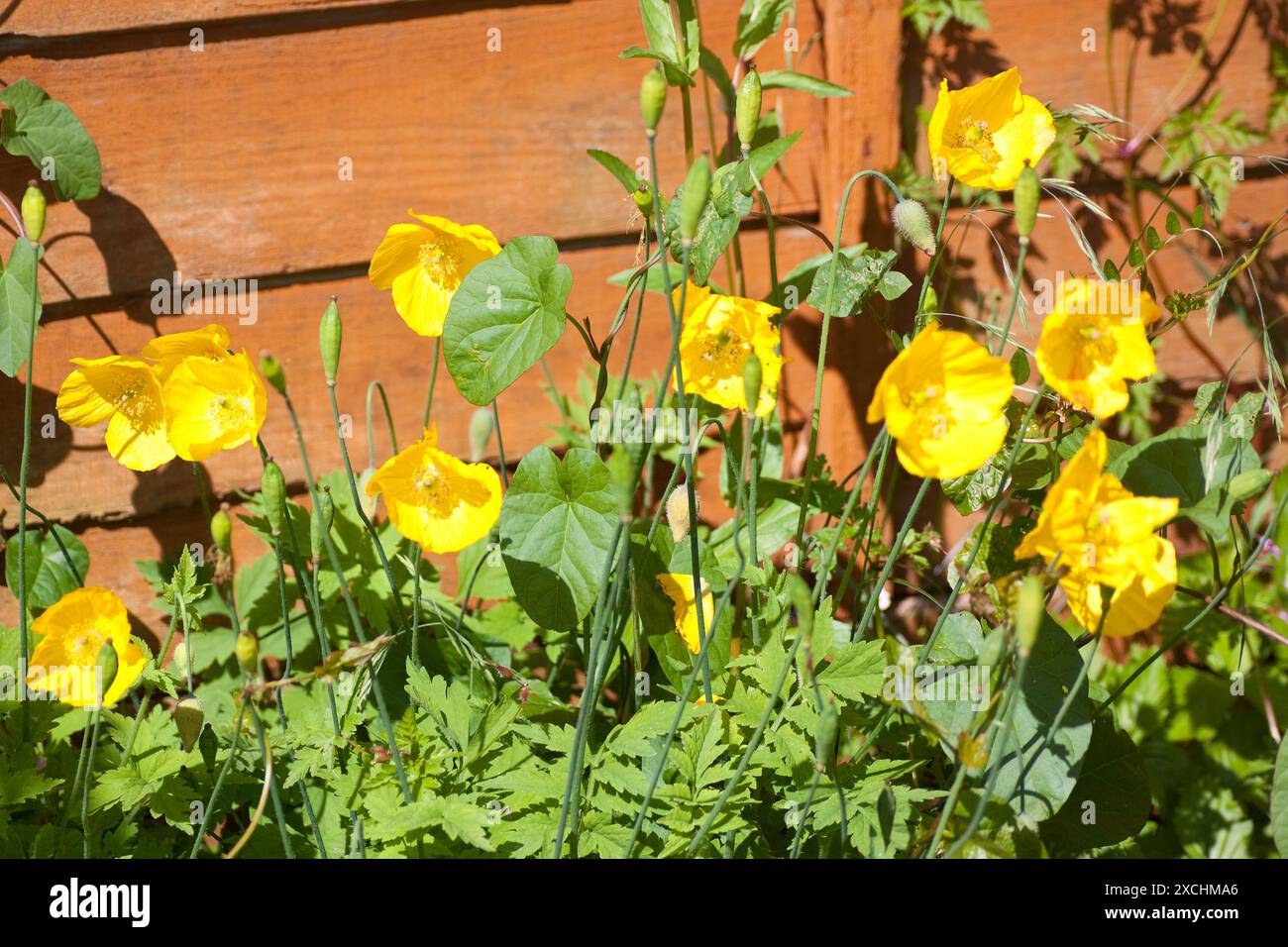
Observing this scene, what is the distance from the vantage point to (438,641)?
146 centimetres

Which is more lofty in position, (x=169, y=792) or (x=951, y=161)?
(x=951, y=161)

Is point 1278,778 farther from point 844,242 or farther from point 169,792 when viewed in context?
point 169,792

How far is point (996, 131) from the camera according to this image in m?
1.21

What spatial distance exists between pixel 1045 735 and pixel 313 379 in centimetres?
122

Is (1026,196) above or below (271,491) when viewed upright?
above

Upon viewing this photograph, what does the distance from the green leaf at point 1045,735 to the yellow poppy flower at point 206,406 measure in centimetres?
89

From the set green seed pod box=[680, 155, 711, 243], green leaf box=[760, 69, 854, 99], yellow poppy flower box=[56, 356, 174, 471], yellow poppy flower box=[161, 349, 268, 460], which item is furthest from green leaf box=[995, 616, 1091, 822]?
yellow poppy flower box=[56, 356, 174, 471]

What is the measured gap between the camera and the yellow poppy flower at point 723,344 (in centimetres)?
118

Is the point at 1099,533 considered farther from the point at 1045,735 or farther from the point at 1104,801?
the point at 1104,801

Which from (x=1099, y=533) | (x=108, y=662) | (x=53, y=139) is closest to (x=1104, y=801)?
(x=1099, y=533)

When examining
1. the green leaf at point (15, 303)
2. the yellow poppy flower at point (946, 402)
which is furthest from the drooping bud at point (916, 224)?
the green leaf at point (15, 303)

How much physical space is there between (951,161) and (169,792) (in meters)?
1.09

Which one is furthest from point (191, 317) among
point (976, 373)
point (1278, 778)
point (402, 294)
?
point (1278, 778)

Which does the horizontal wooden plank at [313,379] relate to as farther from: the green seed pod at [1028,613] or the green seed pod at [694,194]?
the green seed pod at [1028,613]
